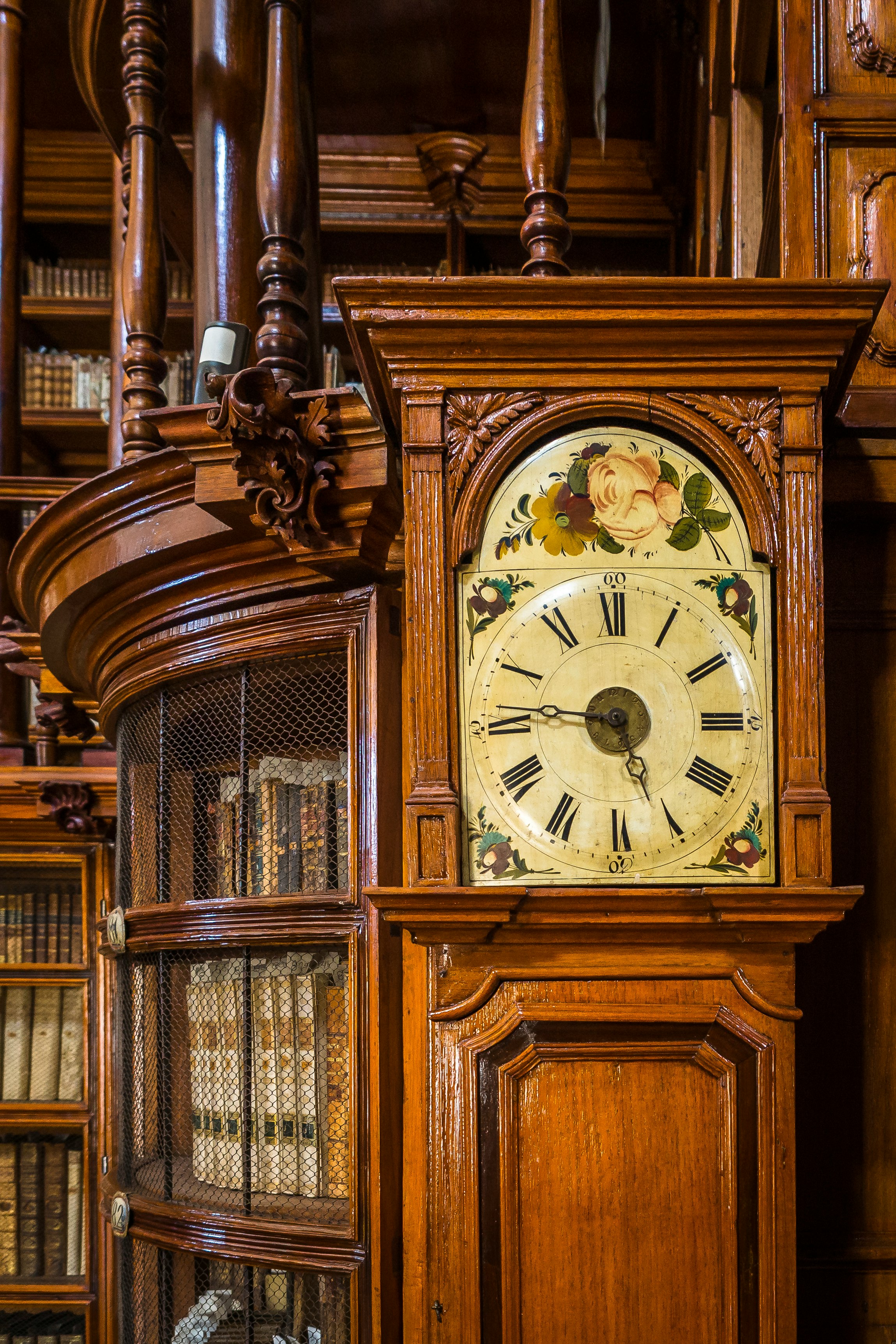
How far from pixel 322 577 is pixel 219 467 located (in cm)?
24

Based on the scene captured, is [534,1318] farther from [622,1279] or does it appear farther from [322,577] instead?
[322,577]

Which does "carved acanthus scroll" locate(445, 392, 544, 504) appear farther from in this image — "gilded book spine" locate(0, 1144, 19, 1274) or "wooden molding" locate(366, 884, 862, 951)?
"gilded book spine" locate(0, 1144, 19, 1274)

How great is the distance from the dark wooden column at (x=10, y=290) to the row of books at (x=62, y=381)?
115 centimetres

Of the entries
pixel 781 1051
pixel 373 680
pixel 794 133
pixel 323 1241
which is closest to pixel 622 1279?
pixel 781 1051

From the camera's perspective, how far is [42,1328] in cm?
371

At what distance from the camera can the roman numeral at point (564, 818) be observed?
140 cm

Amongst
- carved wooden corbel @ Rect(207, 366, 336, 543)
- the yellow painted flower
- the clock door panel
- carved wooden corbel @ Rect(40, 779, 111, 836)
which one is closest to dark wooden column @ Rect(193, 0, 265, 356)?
carved wooden corbel @ Rect(207, 366, 336, 543)

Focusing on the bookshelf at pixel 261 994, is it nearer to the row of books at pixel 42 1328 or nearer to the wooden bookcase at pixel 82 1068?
the wooden bookcase at pixel 82 1068

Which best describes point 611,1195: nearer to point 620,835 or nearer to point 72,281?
point 620,835

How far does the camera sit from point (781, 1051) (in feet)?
4.62

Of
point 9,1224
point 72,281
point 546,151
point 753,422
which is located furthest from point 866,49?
point 9,1224

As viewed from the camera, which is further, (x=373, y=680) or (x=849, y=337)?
(x=373, y=680)

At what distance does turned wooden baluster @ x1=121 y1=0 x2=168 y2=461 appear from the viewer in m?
2.09

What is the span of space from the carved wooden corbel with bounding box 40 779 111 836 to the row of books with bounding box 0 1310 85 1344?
5.28ft
